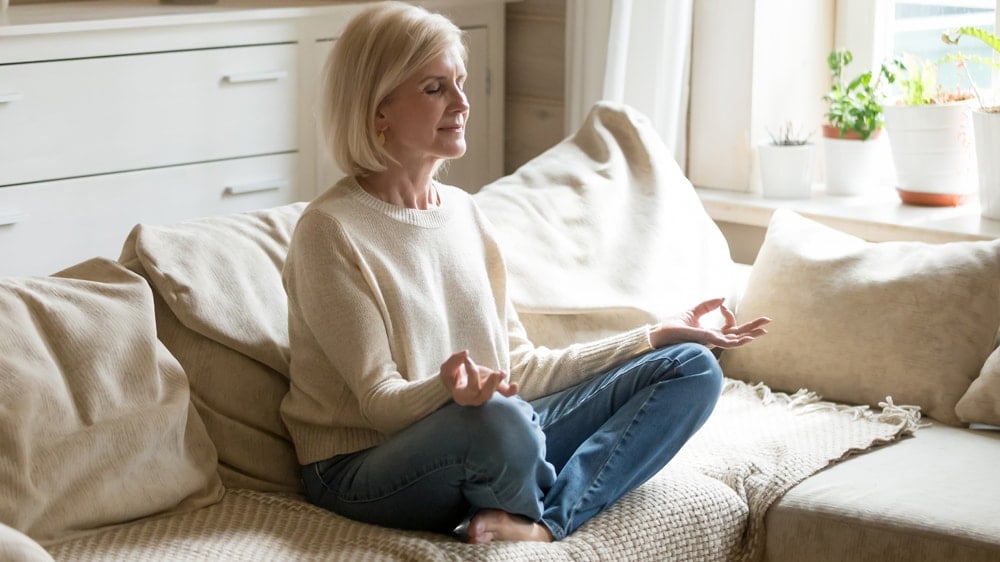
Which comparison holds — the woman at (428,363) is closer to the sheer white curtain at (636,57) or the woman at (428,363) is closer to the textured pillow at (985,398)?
the textured pillow at (985,398)

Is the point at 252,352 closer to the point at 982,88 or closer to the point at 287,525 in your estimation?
the point at 287,525

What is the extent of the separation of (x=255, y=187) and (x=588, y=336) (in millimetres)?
935

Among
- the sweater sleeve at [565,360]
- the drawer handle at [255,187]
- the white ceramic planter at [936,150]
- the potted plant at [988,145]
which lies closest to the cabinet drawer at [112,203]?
the drawer handle at [255,187]

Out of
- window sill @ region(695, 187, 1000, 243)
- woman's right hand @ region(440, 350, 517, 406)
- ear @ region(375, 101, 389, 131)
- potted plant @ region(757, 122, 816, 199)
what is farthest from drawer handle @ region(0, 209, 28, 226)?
potted plant @ region(757, 122, 816, 199)

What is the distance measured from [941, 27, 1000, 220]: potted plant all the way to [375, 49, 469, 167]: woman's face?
1.28 metres

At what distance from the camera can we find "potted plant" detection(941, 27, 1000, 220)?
2723 mm

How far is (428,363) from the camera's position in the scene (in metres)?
1.88

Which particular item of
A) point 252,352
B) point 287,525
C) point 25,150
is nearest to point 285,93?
point 25,150

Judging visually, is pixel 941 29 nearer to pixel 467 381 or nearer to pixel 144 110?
pixel 144 110

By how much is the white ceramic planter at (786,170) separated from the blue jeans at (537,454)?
117 centimetres

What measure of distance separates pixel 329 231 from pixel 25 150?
97 cm

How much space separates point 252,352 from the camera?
1952mm

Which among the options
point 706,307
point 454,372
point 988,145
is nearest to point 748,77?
point 988,145

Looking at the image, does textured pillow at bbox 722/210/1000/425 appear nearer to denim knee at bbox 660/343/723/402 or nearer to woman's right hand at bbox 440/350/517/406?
denim knee at bbox 660/343/723/402
